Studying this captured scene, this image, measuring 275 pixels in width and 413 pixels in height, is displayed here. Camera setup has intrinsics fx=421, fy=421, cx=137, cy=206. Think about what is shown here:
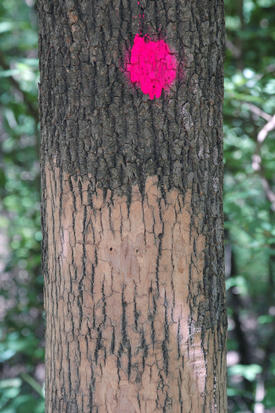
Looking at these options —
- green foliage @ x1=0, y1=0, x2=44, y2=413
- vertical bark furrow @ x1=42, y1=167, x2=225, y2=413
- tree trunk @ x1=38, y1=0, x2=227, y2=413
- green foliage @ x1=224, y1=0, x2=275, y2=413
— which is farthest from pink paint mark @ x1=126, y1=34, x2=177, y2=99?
green foliage @ x1=0, y1=0, x2=44, y2=413

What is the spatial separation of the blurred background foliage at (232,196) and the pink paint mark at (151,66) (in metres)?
1.20

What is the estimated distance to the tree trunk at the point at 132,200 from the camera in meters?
1.11

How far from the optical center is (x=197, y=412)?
124 cm

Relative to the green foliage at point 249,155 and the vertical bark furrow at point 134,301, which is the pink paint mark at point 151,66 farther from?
the green foliage at point 249,155

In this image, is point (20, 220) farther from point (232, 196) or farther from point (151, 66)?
point (151, 66)

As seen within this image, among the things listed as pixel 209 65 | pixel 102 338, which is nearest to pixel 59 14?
pixel 209 65

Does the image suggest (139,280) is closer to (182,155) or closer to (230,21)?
(182,155)

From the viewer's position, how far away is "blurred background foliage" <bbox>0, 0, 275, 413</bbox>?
2.64 meters

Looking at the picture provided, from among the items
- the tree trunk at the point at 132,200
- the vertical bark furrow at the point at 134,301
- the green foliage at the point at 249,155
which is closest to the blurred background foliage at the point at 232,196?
the green foliage at the point at 249,155

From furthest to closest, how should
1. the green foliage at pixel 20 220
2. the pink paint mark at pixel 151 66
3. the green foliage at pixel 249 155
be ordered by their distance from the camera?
1. the green foliage at pixel 20 220
2. the green foliage at pixel 249 155
3. the pink paint mark at pixel 151 66

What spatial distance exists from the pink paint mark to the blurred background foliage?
1197 millimetres

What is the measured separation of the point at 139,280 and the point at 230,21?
11.5 feet

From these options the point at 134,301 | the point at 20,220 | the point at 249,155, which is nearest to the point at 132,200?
the point at 134,301

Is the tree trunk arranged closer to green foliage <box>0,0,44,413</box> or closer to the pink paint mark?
the pink paint mark
